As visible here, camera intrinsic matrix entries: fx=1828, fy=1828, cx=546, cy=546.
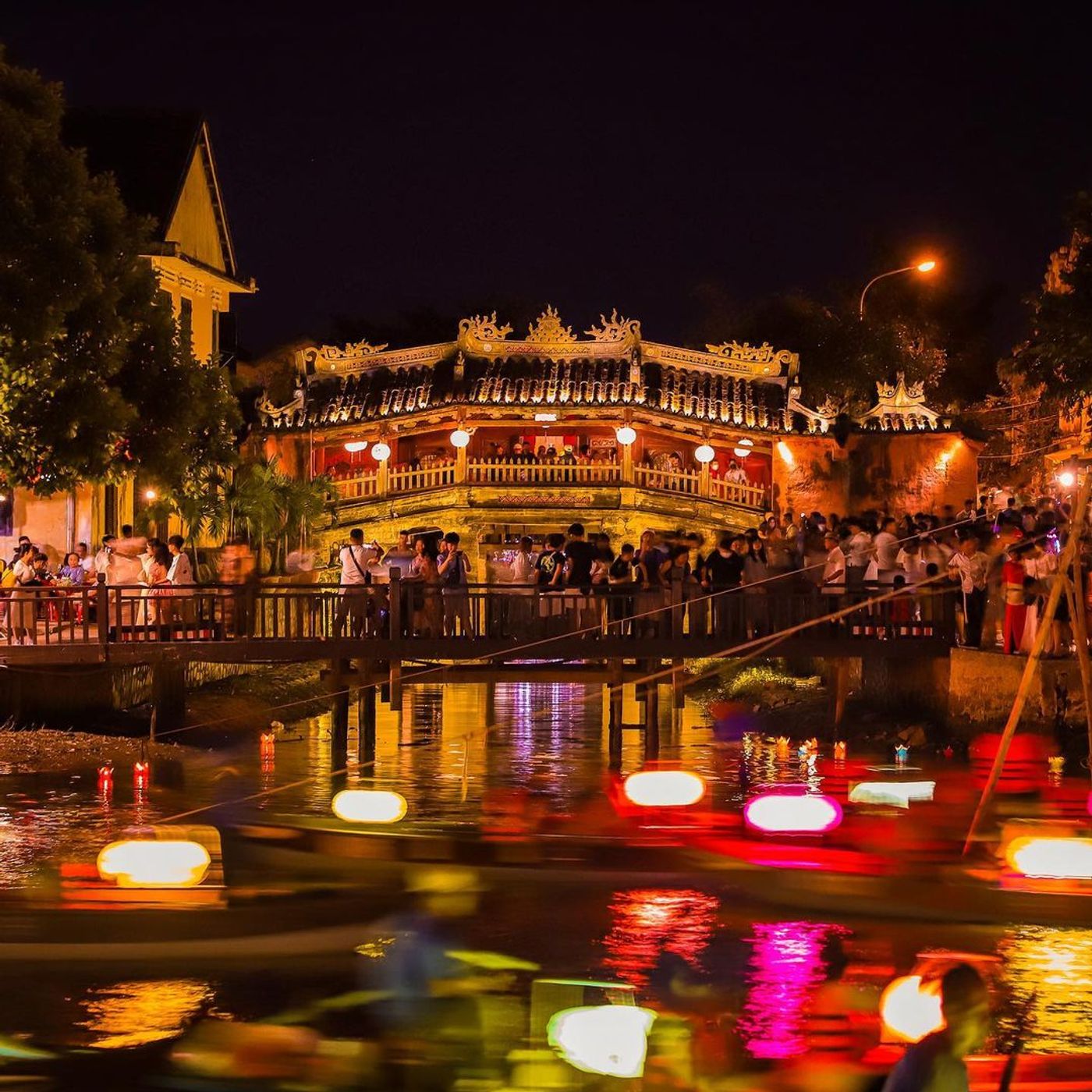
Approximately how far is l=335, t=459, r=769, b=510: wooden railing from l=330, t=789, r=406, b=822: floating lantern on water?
921 inches

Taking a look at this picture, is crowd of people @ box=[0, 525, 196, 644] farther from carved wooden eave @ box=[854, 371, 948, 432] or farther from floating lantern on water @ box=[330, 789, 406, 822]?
carved wooden eave @ box=[854, 371, 948, 432]

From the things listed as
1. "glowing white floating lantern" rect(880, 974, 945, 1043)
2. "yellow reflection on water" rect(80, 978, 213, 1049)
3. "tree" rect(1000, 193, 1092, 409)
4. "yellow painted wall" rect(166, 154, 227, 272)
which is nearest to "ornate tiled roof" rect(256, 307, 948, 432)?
"yellow painted wall" rect(166, 154, 227, 272)

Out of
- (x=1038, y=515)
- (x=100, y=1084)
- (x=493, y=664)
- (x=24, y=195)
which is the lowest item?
(x=100, y=1084)

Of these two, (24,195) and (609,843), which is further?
(24,195)

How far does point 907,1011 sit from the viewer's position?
11.2 metres

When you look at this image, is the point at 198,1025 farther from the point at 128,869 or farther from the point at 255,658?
the point at 255,658

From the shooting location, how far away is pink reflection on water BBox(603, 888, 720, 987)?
47.0 feet

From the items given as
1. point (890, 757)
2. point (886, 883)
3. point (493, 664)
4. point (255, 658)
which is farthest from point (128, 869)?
point (890, 757)

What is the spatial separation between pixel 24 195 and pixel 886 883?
15614 mm

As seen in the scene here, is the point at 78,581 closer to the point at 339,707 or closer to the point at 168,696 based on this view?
the point at 168,696

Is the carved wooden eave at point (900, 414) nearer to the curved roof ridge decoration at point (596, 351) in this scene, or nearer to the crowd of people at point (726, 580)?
the curved roof ridge decoration at point (596, 351)

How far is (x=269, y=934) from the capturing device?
584 inches

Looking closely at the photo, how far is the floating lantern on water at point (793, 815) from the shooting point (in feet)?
64.8

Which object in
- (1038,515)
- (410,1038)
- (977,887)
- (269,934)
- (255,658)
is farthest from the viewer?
(255,658)
